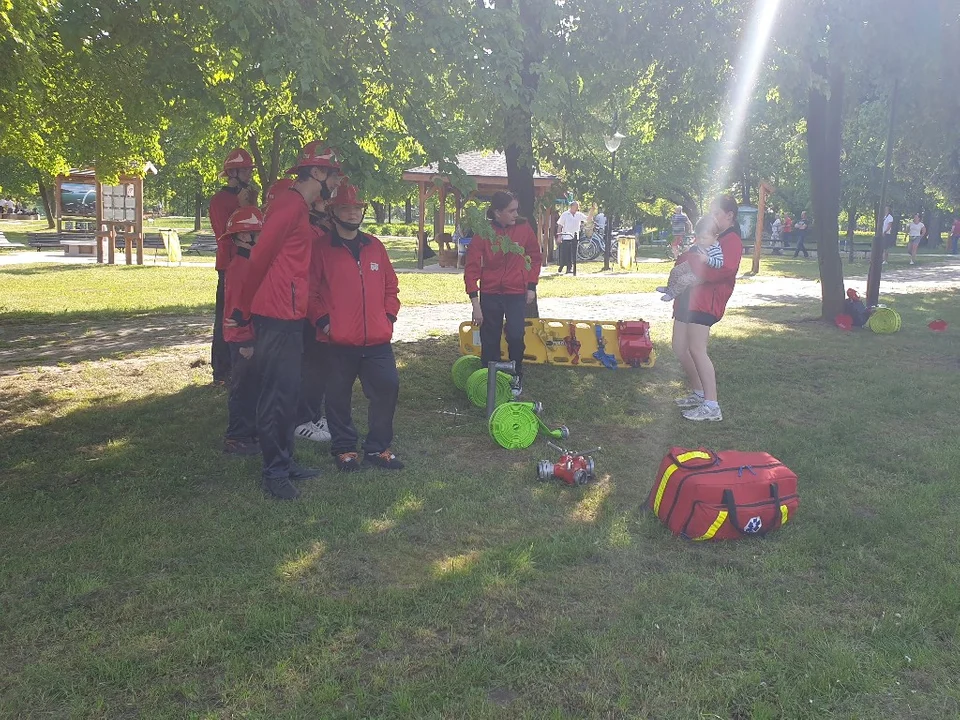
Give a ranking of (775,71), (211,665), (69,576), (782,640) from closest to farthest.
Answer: (211,665) → (782,640) → (69,576) → (775,71)

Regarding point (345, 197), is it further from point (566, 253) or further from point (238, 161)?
point (566, 253)

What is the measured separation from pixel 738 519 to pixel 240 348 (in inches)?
132

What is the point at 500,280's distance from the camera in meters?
7.30

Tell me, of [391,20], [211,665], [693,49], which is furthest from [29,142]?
[211,665]

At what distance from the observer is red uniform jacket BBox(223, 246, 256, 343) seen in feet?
16.4

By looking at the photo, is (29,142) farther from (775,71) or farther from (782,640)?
(782,640)

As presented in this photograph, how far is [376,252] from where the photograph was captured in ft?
17.4

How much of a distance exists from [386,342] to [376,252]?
0.61m

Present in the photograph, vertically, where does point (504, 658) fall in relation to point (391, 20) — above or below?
below

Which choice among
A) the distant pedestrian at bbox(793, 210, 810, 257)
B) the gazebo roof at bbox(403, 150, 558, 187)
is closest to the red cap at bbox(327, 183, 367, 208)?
the gazebo roof at bbox(403, 150, 558, 187)

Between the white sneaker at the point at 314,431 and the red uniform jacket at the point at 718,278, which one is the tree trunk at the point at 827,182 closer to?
the red uniform jacket at the point at 718,278

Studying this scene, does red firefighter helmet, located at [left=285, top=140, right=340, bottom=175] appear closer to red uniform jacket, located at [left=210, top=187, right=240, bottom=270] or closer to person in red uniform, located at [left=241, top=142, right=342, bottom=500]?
person in red uniform, located at [left=241, top=142, right=342, bottom=500]

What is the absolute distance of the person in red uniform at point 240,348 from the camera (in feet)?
17.5

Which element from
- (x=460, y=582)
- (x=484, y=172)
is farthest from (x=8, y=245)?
(x=460, y=582)
